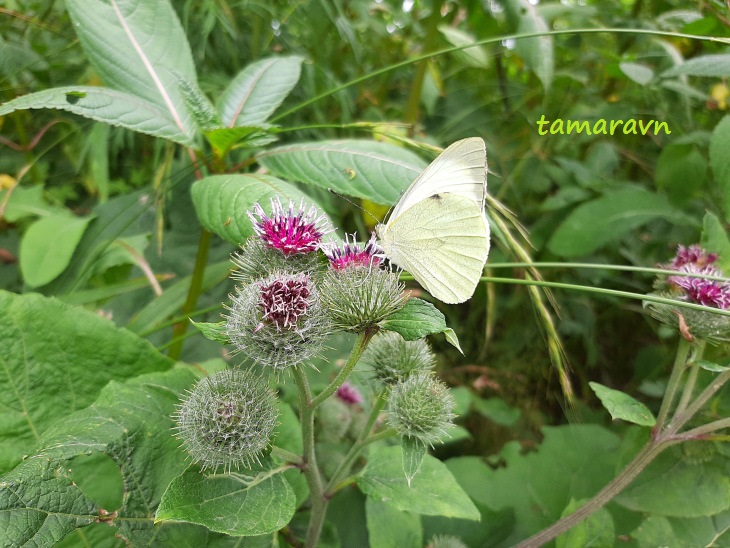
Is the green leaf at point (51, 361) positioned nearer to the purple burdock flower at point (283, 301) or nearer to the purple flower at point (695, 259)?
the purple burdock flower at point (283, 301)

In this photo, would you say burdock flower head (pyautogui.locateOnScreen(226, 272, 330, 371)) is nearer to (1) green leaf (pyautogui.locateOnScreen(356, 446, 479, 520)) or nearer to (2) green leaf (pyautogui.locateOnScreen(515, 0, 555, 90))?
(1) green leaf (pyautogui.locateOnScreen(356, 446, 479, 520))

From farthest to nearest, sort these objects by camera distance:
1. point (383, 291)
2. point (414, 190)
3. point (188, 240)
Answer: point (188, 240) → point (414, 190) → point (383, 291)

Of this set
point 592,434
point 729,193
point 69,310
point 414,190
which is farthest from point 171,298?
point 729,193

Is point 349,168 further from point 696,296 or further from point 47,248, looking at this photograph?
point 47,248

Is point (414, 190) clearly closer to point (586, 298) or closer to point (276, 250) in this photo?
point (276, 250)

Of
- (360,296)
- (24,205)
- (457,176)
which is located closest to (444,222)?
(457,176)
